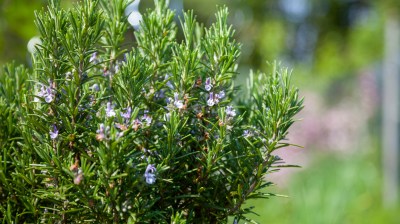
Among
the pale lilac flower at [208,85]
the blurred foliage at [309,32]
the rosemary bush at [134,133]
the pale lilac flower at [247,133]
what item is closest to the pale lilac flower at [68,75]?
Result: the rosemary bush at [134,133]

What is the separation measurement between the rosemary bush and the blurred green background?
18 centimetres

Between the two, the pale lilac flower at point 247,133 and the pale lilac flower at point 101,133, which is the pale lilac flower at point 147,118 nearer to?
the pale lilac flower at point 101,133

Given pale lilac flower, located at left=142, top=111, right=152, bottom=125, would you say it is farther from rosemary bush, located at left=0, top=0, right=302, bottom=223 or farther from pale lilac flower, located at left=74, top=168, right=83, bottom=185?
pale lilac flower, located at left=74, top=168, right=83, bottom=185

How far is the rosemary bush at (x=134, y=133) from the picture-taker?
2.84 ft

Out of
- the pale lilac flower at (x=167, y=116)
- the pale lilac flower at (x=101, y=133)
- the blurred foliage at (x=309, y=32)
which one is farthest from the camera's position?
the blurred foliage at (x=309, y=32)

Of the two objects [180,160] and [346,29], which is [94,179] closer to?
[180,160]

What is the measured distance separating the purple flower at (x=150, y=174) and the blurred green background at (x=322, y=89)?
337 mm

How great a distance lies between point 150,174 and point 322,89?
1182 cm

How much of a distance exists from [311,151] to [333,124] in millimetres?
1004

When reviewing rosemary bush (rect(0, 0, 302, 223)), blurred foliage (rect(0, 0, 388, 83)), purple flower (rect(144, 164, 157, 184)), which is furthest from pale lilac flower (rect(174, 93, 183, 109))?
blurred foliage (rect(0, 0, 388, 83))

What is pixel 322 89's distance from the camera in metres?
12.3

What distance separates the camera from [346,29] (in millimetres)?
21438

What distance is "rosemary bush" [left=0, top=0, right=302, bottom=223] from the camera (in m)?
0.87

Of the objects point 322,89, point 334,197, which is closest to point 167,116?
point 334,197
